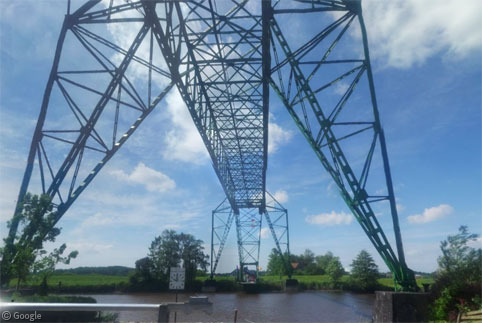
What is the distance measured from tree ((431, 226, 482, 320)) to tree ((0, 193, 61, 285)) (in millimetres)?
12006

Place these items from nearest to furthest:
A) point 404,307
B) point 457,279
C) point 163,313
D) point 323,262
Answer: point 163,313
point 404,307
point 457,279
point 323,262

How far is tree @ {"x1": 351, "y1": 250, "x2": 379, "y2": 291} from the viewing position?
1612 inches

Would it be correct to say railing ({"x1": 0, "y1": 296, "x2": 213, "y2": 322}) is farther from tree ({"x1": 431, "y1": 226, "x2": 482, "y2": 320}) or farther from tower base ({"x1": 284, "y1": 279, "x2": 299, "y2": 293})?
tower base ({"x1": 284, "y1": 279, "x2": 299, "y2": 293})

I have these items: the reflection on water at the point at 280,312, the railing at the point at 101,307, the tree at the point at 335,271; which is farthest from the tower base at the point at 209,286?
the railing at the point at 101,307

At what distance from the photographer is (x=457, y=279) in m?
11.2

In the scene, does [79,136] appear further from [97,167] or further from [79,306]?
[79,306]

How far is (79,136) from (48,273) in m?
8.51

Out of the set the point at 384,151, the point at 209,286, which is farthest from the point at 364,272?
the point at 384,151

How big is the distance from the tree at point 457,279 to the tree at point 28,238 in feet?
39.4

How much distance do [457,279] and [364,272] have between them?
34.7 m
